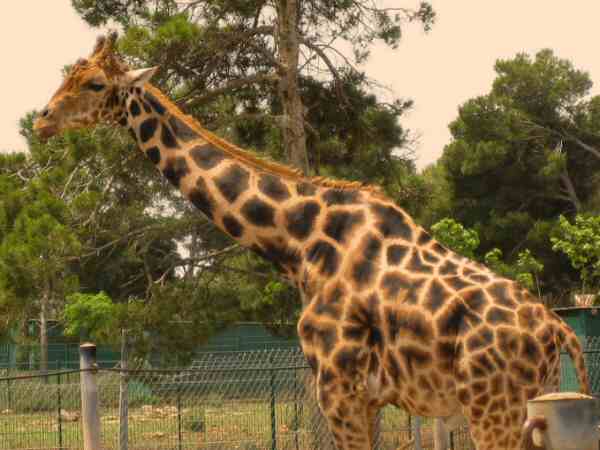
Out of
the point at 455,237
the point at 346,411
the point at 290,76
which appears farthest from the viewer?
the point at 455,237

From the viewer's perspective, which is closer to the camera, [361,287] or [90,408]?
Result: [361,287]

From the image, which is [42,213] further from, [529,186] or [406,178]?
[529,186]

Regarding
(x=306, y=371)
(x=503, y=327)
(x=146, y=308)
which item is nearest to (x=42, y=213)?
(x=146, y=308)

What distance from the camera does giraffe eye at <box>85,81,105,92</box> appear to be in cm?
689

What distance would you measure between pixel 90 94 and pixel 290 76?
885 cm

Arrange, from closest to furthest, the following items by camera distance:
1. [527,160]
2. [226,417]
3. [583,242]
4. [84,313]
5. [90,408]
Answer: [90,408], [226,417], [583,242], [84,313], [527,160]

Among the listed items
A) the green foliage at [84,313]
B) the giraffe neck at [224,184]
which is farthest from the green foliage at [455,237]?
the giraffe neck at [224,184]

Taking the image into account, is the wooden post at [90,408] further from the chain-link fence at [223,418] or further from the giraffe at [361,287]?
the chain-link fence at [223,418]

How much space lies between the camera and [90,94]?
22.6ft

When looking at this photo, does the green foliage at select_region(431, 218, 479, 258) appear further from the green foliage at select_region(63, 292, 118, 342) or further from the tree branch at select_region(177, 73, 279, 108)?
the green foliage at select_region(63, 292, 118, 342)

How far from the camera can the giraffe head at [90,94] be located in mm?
6859

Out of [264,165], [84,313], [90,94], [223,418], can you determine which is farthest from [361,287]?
[84,313]

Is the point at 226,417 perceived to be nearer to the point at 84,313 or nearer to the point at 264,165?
the point at 264,165

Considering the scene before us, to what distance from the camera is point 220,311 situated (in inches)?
667
